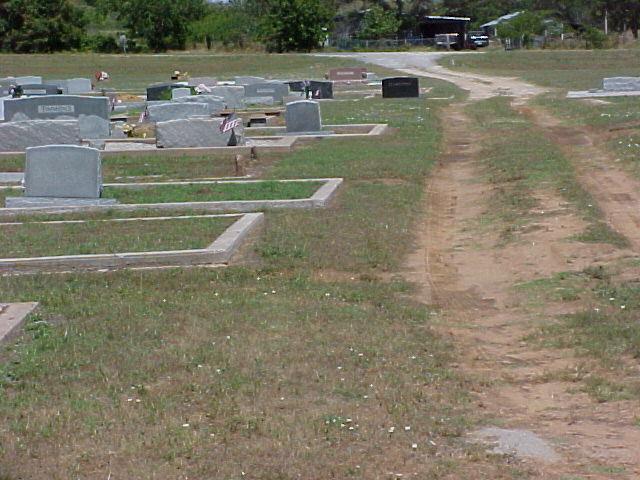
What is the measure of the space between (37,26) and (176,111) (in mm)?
57194

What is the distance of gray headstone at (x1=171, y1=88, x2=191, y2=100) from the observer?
34.6 m

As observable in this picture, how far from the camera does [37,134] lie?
886 inches

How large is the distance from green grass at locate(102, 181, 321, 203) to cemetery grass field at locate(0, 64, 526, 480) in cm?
336

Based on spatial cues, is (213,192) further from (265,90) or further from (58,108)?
(265,90)

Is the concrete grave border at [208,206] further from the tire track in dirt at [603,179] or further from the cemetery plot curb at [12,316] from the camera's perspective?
the cemetery plot curb at [12,316]

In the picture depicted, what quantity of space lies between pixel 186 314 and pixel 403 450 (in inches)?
135

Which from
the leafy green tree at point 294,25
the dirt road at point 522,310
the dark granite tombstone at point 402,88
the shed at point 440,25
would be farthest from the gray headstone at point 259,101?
the shed at point 440,25

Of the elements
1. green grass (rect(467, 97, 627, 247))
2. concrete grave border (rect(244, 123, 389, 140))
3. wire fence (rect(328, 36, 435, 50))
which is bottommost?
green grass (rect(467, 97, 627, 247))

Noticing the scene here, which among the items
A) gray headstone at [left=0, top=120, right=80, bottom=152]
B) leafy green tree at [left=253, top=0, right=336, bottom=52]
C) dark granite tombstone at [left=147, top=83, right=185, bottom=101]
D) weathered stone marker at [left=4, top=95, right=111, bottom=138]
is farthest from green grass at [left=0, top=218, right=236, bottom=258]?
leafy green tree at [left=253, top=0, right=336, bottom=52]

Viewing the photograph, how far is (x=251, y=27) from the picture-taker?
306 ft

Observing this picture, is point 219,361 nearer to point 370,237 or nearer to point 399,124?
point 370,237

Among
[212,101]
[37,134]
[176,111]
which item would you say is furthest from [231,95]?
[37,134]

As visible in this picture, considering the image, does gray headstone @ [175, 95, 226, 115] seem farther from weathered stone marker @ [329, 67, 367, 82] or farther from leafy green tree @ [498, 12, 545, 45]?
leafy green tree @ [498, 12, 545, 45]

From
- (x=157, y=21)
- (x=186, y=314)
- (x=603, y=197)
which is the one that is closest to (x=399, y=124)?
(x=603, y=197)
